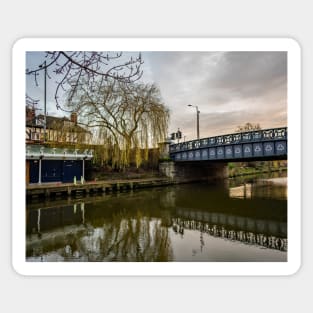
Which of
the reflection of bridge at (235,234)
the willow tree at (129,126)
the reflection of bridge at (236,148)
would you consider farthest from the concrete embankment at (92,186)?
the reflection of bridge at (235,234)

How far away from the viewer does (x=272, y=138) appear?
7.46 m

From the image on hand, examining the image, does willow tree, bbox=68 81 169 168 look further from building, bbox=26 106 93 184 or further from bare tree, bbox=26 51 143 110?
bare tree, bbox=26 51 143 110

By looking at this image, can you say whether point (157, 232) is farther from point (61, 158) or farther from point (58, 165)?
point (58, 165)

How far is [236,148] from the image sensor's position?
10.5m

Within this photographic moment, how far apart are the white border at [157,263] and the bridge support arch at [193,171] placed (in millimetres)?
10591

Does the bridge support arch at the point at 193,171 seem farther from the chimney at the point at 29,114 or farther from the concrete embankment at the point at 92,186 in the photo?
the chimney at the point at 29,114

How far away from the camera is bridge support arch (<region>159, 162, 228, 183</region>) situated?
45.8 ft

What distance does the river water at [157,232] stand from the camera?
362 cm

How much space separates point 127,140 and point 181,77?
214 inches
